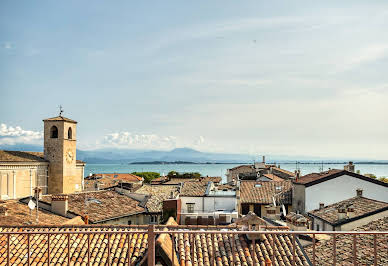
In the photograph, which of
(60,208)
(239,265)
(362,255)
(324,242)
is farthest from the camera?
(60,208)

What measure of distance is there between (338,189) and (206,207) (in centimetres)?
1027

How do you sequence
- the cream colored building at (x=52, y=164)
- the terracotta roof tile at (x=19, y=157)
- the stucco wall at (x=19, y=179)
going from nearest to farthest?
the stucco wall at (x=19, y=179) → the terracotta roof tile at (x=19, y=157) → the cream colored building at (x=52, y=164)

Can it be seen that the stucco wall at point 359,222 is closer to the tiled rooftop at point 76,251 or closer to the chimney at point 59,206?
the tiled rooftop at point 76,251

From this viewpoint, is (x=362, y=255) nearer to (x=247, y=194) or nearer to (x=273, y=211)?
(x=273, y=211)

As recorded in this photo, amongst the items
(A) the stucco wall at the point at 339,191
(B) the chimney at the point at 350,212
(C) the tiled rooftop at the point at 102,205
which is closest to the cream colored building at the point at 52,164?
(C) the tiled rooftop at the point at 102,205

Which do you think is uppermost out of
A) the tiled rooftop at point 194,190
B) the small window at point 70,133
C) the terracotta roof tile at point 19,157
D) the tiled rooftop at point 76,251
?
the small window at point 70,133

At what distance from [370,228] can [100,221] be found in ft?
54.6

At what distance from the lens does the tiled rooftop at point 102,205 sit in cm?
2572

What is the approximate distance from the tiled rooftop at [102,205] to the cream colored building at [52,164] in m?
12.9

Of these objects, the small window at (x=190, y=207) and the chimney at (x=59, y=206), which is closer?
the chimney at (x=59, y=206)

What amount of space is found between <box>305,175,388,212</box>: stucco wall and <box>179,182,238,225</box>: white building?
6.20 metres

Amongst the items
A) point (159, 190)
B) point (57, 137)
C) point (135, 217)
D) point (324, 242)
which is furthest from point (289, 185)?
point (57, 137)

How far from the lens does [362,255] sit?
12.3 metres

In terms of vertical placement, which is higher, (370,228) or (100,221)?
(370,228)
